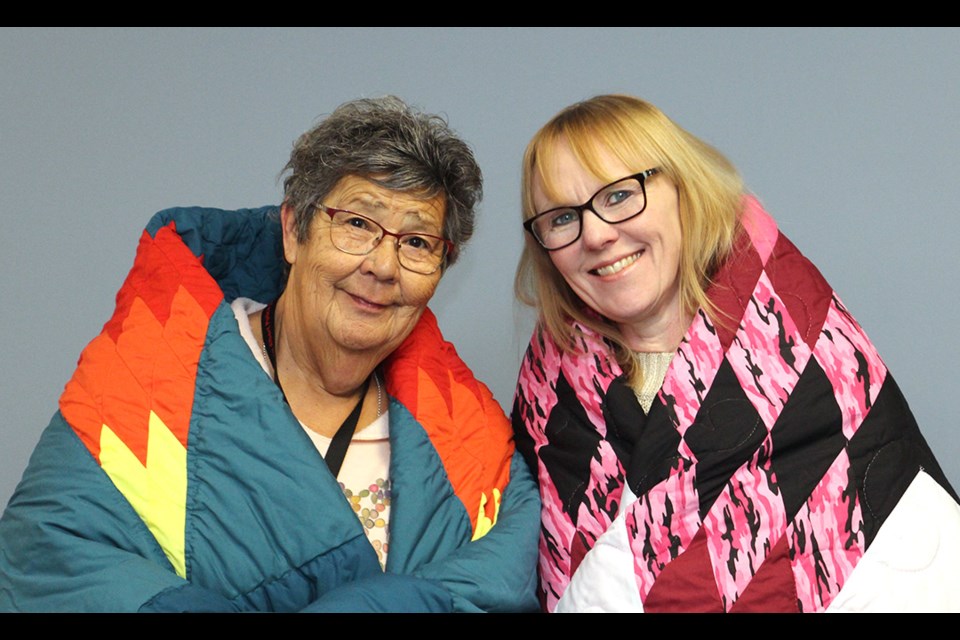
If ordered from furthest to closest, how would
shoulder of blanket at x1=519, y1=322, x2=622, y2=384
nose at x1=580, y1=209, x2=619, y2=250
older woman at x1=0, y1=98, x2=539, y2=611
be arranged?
shoulder of blanket at x1=519, y1=322, x2=622, y2=384 < nose at x1=580, y1=209, x2=619, y2=250 < older woman at x1=0, y1=98, x2=539, y2=611

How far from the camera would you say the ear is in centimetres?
224

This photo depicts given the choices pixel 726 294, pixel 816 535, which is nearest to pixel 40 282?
pixel 726 294

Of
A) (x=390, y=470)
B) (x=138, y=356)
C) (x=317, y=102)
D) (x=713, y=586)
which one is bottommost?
(x=713, y=586)

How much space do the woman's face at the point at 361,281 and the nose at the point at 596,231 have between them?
0.30 metres

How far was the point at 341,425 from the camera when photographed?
7.38 feet

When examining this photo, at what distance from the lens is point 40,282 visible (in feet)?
9.91

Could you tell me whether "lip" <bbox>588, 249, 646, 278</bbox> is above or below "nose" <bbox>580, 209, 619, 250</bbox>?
below

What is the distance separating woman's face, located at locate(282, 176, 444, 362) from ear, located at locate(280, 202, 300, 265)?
0.04 meters

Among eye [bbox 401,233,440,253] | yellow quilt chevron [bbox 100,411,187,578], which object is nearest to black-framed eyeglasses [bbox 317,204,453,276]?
eye [bbox 401,233,440,253]

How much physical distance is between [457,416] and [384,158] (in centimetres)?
51

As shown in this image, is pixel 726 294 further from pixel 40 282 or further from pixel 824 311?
pixel 40 282

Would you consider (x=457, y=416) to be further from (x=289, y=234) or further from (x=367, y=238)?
(x=289, y=234)

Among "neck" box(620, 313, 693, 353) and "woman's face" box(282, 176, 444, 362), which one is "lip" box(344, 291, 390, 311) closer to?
"woman's face" box(282, 176, 444, 362)

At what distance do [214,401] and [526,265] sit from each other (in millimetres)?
713
